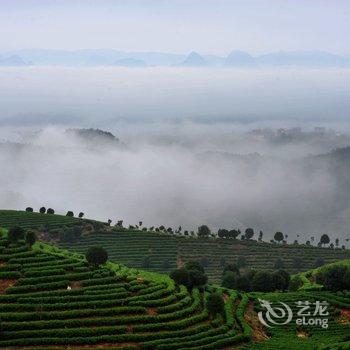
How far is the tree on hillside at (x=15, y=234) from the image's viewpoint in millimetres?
81250

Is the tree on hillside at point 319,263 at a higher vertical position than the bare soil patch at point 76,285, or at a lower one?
higher

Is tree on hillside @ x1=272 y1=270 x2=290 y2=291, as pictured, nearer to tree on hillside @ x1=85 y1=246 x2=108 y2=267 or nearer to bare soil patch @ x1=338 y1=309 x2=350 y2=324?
Result: bare soil patch @ x1=338 y1=309 x2=350 y2=324

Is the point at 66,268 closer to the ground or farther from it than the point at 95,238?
closer to the ground

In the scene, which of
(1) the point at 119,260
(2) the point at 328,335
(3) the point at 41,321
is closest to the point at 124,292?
(3) the point at 41,321

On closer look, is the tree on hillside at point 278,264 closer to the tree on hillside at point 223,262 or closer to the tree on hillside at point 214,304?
the tree on hillside at point 223,262

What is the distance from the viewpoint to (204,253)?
163 meters

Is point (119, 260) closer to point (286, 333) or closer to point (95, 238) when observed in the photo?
point (95, 238)

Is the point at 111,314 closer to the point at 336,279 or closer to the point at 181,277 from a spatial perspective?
the point at 181,277

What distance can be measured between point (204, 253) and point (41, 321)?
4010 inches

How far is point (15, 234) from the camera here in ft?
268

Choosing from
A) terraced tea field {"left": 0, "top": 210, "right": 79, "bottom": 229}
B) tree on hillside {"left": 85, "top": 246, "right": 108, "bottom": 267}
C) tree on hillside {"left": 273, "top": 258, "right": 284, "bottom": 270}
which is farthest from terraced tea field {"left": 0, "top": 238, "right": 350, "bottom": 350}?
terraced tea field {"left": 0, "top": 210, "right": 79, "bottom": 229}

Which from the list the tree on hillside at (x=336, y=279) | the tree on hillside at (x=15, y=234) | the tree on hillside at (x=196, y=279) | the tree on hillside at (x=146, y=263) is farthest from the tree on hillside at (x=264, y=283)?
the tree on hillside at (x=146, y=263)

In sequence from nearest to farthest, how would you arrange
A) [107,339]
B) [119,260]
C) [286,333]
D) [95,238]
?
1. [107,339]
2. [286,333]
3. [119,260]
4. [95,238]

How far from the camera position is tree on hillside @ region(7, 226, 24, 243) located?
81.2 meters
